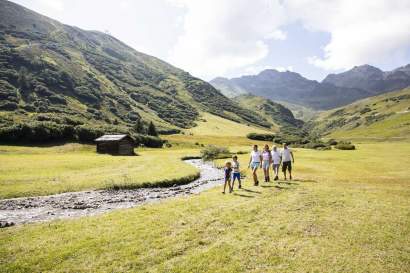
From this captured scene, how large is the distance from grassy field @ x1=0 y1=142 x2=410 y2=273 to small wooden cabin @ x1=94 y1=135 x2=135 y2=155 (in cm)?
6568

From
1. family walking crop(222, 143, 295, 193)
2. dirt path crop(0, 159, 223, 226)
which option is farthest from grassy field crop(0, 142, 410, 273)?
family walking crop(222, 143, 295, 193)

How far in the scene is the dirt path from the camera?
2536 centimetres

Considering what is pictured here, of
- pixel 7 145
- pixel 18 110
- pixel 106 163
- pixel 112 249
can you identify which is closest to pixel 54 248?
pixel 112 249

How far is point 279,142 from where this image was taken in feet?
613

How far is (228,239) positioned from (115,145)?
7662cm

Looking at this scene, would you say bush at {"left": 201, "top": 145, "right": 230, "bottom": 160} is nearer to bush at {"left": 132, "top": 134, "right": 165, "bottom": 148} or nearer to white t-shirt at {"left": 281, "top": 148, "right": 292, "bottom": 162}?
bush at {"left": 132, "top": 134, "right": 165, "bottom": 148}

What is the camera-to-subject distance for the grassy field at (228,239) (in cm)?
1457

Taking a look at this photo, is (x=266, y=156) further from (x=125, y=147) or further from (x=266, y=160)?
(x=125, y=147)

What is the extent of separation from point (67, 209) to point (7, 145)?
218ft

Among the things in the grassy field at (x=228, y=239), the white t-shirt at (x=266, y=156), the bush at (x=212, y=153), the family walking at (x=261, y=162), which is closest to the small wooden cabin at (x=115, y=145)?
the bush at (x=212, y=153)

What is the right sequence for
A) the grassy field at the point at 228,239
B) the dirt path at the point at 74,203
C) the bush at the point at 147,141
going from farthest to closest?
the bush at the point at 147,141 < the dirt path at the point at 74,203 < the grassy field at the point at 228,239

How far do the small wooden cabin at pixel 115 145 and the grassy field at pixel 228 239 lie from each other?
6568cm

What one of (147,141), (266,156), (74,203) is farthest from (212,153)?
(74,203)

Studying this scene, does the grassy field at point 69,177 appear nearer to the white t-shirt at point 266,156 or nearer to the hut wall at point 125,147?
the white t-shirt at point 266,156
